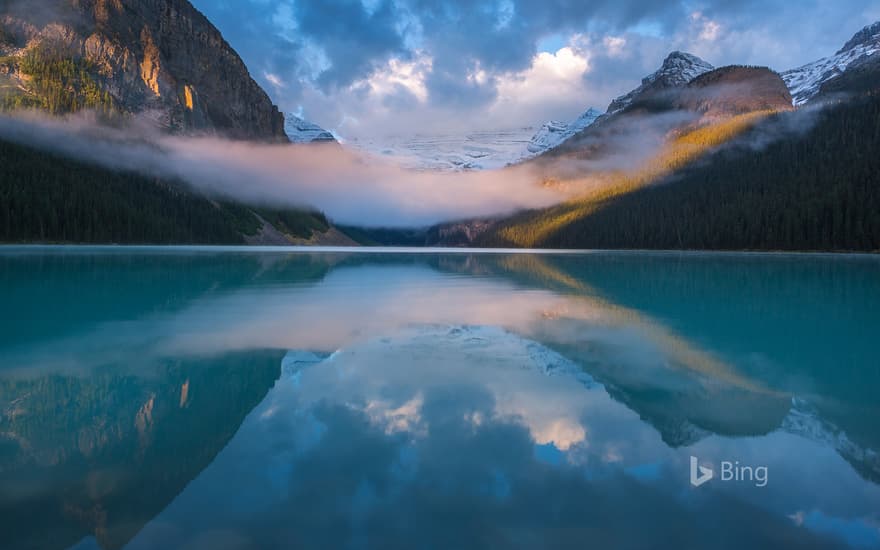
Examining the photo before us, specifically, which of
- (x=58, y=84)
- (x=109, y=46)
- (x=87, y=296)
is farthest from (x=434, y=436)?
(x=109, y=46)

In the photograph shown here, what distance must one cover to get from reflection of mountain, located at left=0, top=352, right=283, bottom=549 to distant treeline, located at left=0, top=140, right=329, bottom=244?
348 feet

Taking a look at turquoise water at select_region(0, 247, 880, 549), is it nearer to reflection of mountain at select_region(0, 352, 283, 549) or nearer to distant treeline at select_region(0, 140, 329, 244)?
reflection of mountain at select_region(0, 352, 283, 549)

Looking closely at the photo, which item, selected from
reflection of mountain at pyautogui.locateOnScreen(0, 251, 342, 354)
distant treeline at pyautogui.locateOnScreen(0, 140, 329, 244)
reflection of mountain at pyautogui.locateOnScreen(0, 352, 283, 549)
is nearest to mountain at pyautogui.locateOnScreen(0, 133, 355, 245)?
distant treeline at pyautogui.locateOnScreen(0, 140, 329, 244)

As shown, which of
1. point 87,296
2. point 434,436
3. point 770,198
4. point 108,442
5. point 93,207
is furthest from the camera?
point 770,198

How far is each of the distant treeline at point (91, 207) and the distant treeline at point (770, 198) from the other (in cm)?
12800

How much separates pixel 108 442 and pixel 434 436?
4.28 meters

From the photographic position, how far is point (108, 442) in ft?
21.7

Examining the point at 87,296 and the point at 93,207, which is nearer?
the point at 87,296

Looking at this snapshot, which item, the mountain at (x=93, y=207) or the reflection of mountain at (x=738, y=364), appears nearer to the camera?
the reflection of mountain at (x=738, y=364)

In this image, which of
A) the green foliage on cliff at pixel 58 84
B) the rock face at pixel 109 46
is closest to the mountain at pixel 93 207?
the green foliage on cliff at pixel 58 84

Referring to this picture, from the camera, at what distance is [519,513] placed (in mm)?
5035

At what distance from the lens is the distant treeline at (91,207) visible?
9300cm

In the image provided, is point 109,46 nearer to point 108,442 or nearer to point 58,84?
point 58,84

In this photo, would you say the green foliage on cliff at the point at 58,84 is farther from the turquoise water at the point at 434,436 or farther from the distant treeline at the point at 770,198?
the turquoise water at the point at 434,436
